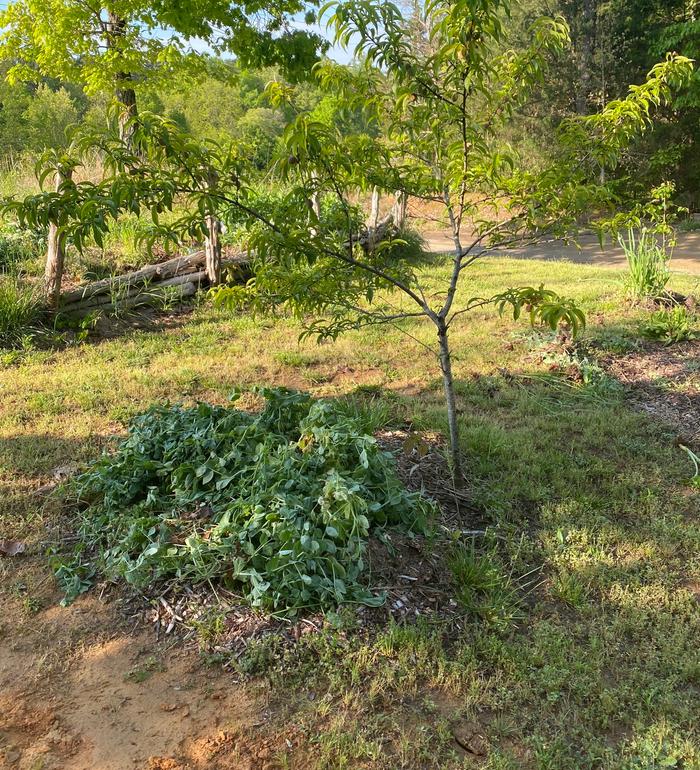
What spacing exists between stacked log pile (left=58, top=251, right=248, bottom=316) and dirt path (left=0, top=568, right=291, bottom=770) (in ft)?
14.3

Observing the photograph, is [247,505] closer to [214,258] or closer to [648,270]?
[214,258]

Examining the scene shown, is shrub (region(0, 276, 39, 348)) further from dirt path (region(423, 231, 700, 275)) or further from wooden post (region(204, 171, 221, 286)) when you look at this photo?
dirt path (region(423, 231, 700, 275))

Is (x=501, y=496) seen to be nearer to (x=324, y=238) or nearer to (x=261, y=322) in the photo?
(x=324, y=238)

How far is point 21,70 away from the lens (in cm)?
889

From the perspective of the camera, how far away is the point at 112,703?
2.18 meters

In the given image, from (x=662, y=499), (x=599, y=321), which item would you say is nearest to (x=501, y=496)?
(x=662, y=499)

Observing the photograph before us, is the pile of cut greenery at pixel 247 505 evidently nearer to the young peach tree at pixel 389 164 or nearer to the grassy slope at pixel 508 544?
the grassy slope at pixel 508 544

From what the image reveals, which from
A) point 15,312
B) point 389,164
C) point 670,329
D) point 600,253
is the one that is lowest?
point 670,329

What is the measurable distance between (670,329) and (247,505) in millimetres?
5197

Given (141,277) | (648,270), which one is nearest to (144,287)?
(141,277)

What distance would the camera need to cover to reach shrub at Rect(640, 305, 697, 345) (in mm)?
6137

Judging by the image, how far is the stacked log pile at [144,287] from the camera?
669 cm

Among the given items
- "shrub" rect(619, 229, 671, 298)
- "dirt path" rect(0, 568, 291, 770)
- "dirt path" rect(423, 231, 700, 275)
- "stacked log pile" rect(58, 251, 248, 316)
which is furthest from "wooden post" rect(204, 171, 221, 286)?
"dirt path" rect(0, 568, 291, 770)

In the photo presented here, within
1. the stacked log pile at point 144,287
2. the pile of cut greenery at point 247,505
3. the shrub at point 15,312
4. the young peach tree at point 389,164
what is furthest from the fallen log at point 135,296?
the young peach tree at point 389,164
